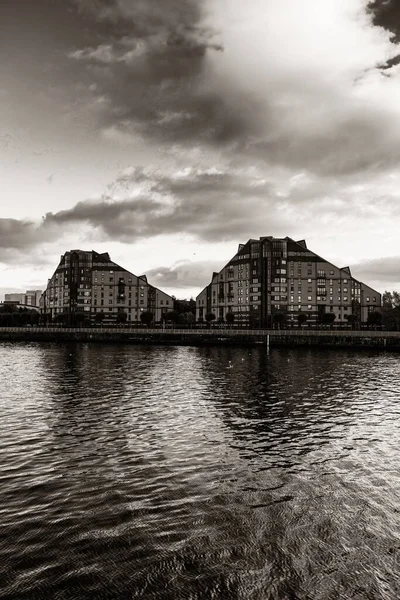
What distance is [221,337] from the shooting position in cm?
12950

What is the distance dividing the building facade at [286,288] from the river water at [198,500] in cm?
12832

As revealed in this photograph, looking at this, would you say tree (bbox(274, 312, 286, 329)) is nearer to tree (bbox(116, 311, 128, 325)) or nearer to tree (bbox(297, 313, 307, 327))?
tree (bbox(297, 313, 307, 327))

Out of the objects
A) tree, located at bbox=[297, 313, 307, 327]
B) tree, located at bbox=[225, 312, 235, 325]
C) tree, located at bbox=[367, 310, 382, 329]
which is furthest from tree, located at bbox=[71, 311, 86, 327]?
tree, located at bbox=[367, 310, 382, 329]

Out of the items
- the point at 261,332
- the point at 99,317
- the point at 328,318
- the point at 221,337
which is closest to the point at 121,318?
the point at 99,317

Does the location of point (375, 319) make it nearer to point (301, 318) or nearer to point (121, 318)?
point (301, 318)

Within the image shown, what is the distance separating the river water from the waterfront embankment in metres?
84.7

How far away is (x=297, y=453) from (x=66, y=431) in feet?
46.6

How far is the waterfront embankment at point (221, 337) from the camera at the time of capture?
11569 cm

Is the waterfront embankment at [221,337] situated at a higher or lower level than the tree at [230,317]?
lower

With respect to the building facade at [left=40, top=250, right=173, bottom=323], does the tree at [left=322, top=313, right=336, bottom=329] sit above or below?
below

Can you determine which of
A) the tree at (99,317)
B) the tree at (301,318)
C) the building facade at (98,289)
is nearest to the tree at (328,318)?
the tree at (301,318)

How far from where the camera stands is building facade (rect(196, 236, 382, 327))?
164 metres

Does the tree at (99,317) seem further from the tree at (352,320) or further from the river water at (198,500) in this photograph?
the river water at (198,500)

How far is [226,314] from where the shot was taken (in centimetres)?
16825
